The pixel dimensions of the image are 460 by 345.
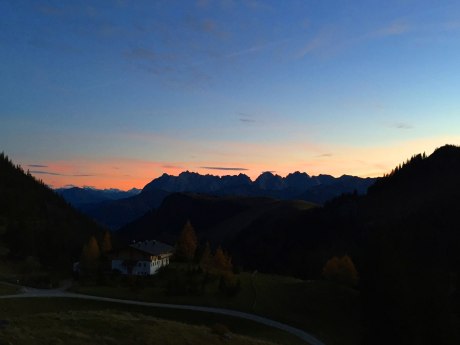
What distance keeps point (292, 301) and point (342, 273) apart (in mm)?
31324

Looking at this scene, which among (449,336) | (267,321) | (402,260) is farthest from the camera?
(267,321)

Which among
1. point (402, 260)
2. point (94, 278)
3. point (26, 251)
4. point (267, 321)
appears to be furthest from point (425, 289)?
point (26, 251)

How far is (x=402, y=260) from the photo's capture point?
2601 inches

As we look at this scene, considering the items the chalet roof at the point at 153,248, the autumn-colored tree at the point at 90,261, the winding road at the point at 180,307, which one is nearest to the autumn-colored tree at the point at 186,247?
the chalet roof at the point at 153,248

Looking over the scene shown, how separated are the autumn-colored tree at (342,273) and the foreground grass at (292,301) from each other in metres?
16.3

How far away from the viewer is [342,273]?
112 m

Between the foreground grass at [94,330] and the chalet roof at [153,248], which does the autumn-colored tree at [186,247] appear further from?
the foreground grass at [94,330]

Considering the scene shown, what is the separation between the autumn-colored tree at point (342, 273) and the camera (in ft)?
362

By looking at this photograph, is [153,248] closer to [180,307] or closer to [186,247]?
[186,247]

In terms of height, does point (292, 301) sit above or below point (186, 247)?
below

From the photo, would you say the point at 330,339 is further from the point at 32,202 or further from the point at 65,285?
the point at 32,202

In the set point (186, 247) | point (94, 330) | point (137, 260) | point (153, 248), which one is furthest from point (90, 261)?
point (94, 330)

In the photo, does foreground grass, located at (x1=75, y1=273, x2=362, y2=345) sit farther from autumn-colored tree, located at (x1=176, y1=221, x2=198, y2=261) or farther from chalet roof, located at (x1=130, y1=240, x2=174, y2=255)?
autumn-colored tree, located at (x1=176, y1=221, x2=198, y2=261)

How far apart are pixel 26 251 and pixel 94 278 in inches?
1490
